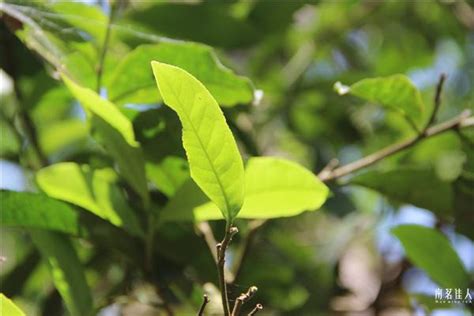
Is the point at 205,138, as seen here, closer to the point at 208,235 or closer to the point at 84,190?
the point at 84,190

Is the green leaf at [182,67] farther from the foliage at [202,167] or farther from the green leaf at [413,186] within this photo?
the green leaf at [413,186]

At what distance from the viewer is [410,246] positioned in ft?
3.25

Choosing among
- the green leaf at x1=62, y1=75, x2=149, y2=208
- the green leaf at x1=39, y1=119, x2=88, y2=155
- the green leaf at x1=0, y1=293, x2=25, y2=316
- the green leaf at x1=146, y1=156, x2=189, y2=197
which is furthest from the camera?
the green leaf at x1=39, y1=119, x2=88, y2=155

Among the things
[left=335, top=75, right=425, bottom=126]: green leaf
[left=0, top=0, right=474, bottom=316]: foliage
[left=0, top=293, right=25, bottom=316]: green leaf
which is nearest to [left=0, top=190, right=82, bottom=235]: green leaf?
[left=0, top=0, right=474, bottom=316]: foliage

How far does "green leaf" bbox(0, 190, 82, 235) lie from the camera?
0.86m

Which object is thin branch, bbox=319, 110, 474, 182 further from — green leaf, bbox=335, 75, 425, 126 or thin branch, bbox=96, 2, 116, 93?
thin branch, bbox=96, 2, 116, 93

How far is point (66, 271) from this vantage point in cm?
87

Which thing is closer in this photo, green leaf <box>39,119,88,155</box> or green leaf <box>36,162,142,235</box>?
green leaf <box>36,162,142,235</box>

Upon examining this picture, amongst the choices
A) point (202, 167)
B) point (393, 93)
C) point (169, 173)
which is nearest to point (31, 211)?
point (169, 173)

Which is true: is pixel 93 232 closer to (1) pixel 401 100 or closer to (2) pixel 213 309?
(2) pixel 213 309

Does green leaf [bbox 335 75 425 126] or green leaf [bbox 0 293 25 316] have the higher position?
green leaf [bbox 335 75 425 126]

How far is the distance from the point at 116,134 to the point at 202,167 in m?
0.20

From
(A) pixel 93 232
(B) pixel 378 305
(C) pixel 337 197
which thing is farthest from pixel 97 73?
(B) pixel 378 305

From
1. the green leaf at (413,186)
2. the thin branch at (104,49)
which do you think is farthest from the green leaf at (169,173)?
the green leaf at (413,186)
